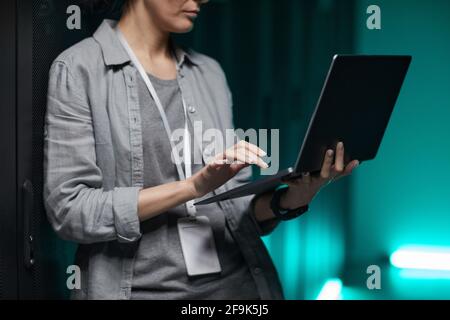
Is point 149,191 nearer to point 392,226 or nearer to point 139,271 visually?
point 139,271

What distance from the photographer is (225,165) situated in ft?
3.94

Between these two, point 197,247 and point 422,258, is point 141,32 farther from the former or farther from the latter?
point 422,258

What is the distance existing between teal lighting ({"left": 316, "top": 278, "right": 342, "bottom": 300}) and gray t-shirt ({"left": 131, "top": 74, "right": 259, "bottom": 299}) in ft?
1.33

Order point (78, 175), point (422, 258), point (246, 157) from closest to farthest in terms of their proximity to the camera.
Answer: point (246, 157)
point (78, 175)
point (422, 258)

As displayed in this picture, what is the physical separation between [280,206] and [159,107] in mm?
297

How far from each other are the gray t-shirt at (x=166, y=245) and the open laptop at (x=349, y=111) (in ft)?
0.41

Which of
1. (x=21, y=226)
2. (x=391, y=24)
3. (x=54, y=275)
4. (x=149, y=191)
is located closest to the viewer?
(x=149, y=191)

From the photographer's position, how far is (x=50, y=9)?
1440 millimetres

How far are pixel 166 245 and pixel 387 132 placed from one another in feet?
2.21

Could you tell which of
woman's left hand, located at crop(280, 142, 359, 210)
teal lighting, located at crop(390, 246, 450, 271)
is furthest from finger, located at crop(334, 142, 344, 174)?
teal lighting, located at crop(390, 246, 450, 271)

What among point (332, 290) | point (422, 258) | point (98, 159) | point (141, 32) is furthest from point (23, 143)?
point (422, 258)

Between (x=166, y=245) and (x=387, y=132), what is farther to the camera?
(x=387, y=132)

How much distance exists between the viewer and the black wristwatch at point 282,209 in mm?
1390
